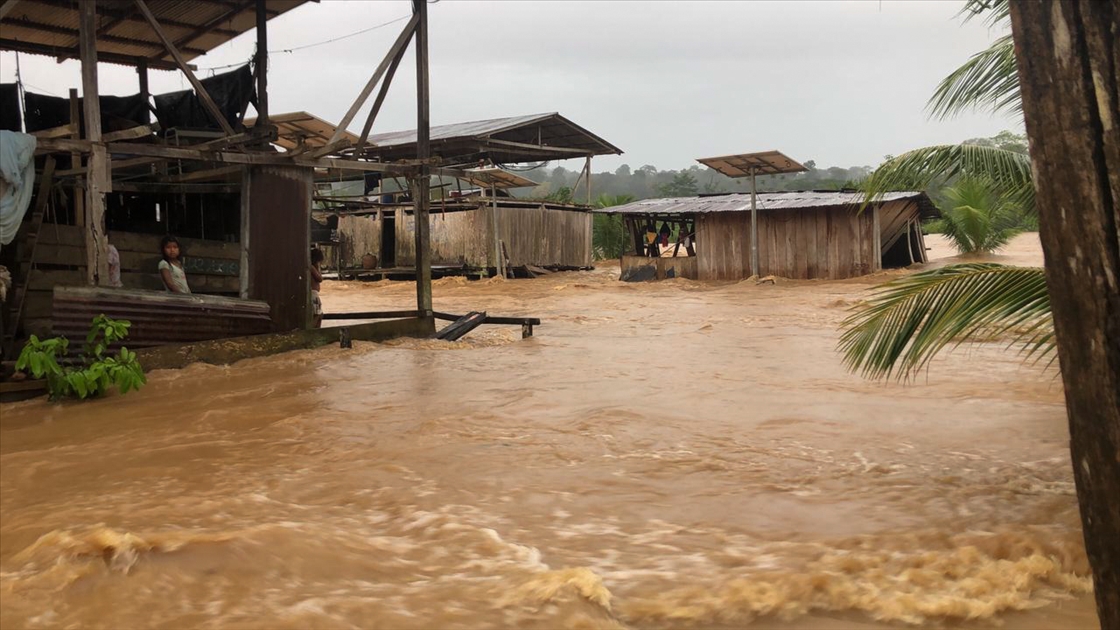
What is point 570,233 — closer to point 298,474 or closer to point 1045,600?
point 298,474

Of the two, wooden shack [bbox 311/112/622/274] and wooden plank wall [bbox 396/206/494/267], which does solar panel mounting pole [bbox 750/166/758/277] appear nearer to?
wooden shack [bbox 311/112/622/274]

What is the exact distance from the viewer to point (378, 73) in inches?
410

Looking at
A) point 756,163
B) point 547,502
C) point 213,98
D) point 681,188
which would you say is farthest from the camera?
point 681,188

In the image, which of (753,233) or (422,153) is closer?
(422,153)

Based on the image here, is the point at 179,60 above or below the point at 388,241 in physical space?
above

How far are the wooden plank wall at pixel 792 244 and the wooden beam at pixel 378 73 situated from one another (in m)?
14.0

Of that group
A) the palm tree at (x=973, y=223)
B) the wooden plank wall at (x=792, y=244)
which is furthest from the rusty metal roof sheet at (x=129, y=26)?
the palm tree at (x=973, y=223)

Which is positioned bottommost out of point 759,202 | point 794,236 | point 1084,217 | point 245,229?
point 1084,217

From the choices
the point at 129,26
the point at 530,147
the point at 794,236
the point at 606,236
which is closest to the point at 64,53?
the point at 129,26

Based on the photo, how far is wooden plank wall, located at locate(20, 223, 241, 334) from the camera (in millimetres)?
9141

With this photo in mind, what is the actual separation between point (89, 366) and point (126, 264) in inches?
95.0

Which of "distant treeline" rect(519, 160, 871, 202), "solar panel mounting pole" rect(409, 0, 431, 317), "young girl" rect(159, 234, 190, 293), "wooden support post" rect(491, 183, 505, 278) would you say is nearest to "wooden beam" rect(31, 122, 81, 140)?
"young girl" rect(159, 234, 190, 293)

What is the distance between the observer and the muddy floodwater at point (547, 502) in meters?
3.16

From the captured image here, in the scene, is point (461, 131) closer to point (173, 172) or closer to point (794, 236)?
point (173, 172)
